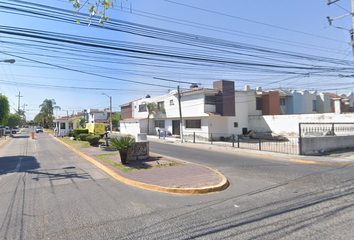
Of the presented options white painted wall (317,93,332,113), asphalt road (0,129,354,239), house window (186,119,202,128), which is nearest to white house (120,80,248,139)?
house window (186,119,202,128)

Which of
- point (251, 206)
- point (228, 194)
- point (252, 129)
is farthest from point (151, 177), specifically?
point (252, 129)

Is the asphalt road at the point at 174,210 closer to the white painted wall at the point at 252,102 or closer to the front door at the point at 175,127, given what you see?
the white painted wall at the point at 252,102

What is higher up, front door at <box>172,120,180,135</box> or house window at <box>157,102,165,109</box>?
house window at <box>157,102,165,109</box>

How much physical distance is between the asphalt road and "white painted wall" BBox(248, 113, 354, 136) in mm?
17460

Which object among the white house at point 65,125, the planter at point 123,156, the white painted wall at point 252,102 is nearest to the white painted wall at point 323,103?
the white painted wall at point 252,102

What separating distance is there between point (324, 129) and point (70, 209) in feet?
80.3

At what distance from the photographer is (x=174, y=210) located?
528 cm

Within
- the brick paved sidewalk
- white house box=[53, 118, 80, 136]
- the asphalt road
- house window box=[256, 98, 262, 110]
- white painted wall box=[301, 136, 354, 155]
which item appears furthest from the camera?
white house box=[53, 118, 80, 136]

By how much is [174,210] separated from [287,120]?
Answer: 25610 millimetres

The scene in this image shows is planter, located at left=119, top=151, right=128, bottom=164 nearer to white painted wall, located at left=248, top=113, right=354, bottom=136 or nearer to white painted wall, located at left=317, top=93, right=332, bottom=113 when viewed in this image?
white painted wall, located at left=248, top=113, right=354, bottom=136

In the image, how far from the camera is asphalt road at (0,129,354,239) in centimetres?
412

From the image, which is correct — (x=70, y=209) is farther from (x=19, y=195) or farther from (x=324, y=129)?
(x=324, y=129)

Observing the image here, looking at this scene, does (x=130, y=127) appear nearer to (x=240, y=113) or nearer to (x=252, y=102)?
(x=240, y=113)

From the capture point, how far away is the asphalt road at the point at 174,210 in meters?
4.12
